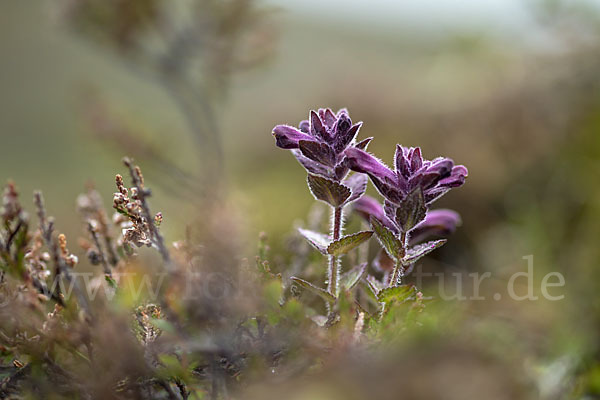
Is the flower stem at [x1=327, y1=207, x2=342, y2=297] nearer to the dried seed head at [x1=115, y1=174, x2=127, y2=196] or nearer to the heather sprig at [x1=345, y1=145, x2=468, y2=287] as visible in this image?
the heather sprig at [x1=345, y1=145, x2=468, y2=287]

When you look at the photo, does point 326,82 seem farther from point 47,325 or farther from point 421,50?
point 47,325

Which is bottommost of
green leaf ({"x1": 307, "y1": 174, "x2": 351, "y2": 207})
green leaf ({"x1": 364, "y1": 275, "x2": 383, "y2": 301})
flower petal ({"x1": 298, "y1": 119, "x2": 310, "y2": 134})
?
green leaf ({"x1": 364, "y1": 275, "x2": 383, "y2": 301})

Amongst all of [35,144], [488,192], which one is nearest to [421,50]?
[488,192]

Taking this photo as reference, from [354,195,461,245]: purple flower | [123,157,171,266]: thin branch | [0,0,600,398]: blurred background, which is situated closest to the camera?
[123,157,171,266]: thin branch

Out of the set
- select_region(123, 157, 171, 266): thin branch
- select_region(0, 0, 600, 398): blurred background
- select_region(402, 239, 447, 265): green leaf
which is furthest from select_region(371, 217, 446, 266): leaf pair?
select_region(0, 0, 600, 398): blurred background

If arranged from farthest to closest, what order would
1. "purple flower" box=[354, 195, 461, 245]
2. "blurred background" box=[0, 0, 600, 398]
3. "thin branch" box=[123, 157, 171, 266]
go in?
"blurred background" box=[0, 0, 600, 398] → "purple flower" box=[354, 195, 461, 245] → "thin branch" box=[123, 157, 171, 266]

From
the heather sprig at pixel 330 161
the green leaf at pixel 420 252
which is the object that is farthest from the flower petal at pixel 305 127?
the green leaf at pixel 420 252

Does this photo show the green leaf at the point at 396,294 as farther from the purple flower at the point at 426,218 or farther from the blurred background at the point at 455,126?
the blurred background at the point at 455,126

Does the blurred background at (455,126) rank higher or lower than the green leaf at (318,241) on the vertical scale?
higher
